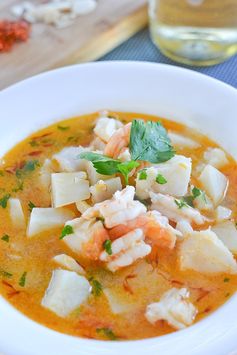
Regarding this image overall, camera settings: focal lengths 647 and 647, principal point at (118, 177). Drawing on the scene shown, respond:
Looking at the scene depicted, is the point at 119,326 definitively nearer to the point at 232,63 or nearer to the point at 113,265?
the point at 113,265

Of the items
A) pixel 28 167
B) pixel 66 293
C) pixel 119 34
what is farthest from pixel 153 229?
pixel 119 34

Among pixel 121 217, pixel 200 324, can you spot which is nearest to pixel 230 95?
pixel 121 217

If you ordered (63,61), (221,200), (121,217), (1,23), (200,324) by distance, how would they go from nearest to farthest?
(200,324), (121,217), (221,200), (63,61), (1,23)

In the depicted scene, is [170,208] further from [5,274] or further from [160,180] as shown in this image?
[5,274]

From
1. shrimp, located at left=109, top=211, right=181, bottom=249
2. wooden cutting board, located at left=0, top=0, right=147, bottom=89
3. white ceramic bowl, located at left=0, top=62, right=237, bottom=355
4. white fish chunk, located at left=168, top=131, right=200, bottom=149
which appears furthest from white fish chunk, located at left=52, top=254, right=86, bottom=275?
wooden cutting board, located at left=0, top=0, right=147, bottom=89

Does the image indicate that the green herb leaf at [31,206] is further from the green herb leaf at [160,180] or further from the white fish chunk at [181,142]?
the white fish chunk at [181,142]

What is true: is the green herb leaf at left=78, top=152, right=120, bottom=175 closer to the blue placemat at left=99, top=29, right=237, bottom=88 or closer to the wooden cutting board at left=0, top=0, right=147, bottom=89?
the wooden cutting board at left=0, top=0, right=147, bottom=89
